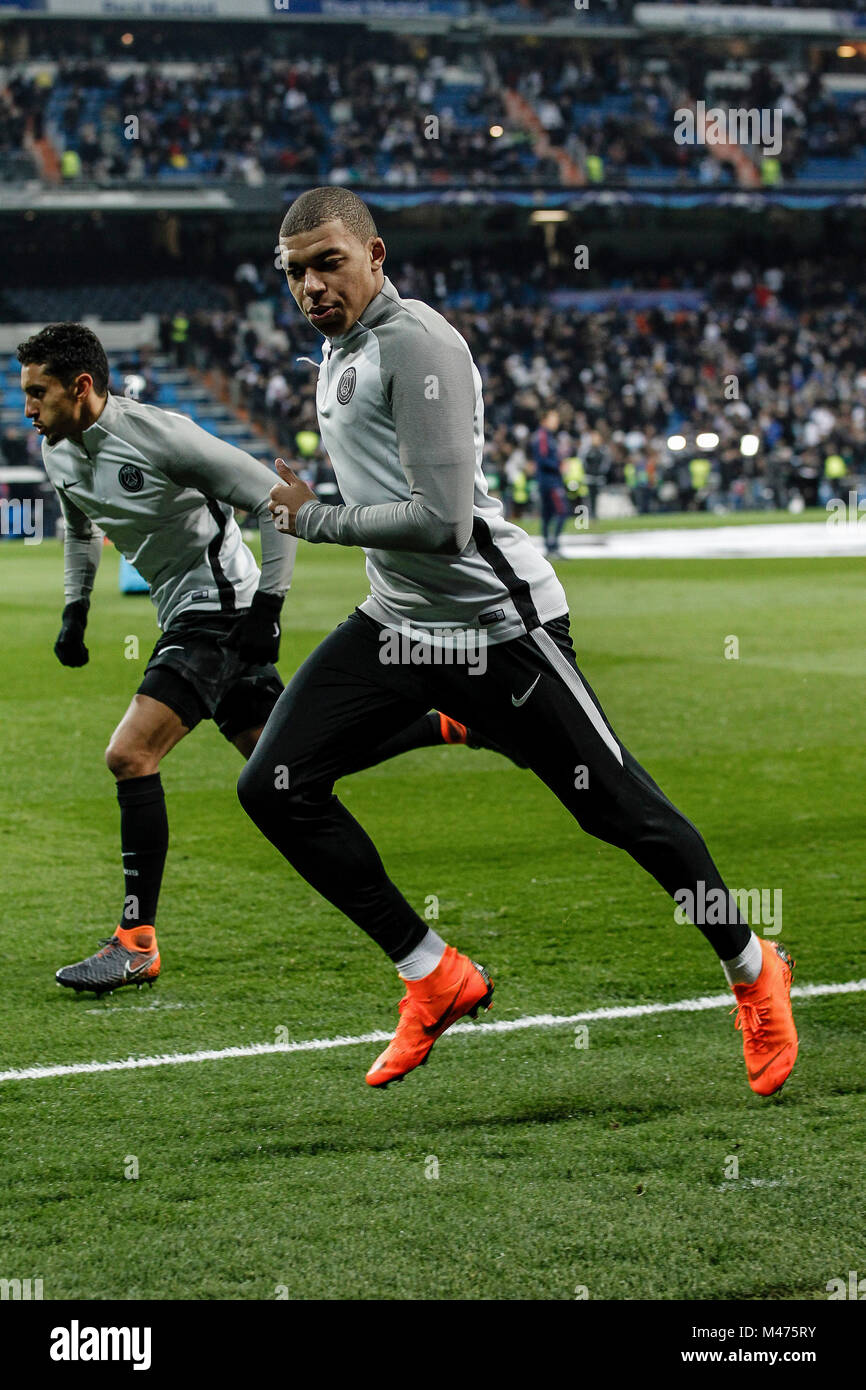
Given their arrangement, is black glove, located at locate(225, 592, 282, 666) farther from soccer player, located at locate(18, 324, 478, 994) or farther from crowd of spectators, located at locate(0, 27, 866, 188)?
crowd of spectators, located at locate(0, 27, 866, 188)

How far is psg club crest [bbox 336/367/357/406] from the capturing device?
421 cm

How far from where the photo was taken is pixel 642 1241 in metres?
3.56

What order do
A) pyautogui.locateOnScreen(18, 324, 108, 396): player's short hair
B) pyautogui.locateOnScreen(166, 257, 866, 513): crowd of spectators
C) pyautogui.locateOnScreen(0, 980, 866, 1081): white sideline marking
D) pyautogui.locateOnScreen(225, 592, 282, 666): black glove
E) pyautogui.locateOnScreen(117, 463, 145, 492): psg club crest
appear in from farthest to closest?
1. pyautogui.locateOnScreen(166, 257, 866, 513): crowd of spectators
2. pyautogui.locateOnScreen(117, 463, 145, 492): psg club crest
3. pyautogui.locateOnScreen(18, 324, 108, 396): player's short hair
4. pyautogui.locateOnScreen(225, 592, 282, 666): black glove
5. pyautogui.locateOnScreen(0, 980, 866, 1081): white sideline marking

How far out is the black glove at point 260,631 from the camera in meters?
5.55

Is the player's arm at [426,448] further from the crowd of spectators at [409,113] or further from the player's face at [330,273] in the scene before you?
the crowd of spectators at [409,113]

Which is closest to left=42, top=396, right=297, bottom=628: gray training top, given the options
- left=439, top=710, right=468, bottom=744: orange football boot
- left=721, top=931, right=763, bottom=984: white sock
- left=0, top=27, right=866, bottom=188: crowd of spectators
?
Answer: left=439, top=710, right=468, bottom=744: orange football boot

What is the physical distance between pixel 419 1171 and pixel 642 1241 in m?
0.64

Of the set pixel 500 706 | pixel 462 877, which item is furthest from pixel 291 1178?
pixel 462 877

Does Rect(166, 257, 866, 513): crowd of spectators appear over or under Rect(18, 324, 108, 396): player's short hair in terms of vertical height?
under

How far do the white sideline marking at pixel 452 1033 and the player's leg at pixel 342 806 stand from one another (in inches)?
18.0

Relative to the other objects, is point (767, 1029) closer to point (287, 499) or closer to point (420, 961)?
point (420, 961)

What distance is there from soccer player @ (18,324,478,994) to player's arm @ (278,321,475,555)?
1492mm

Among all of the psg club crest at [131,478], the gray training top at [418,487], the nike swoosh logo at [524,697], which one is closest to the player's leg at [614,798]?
the nike swoosh logo at [524,697]

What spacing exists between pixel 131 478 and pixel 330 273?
1.96m
